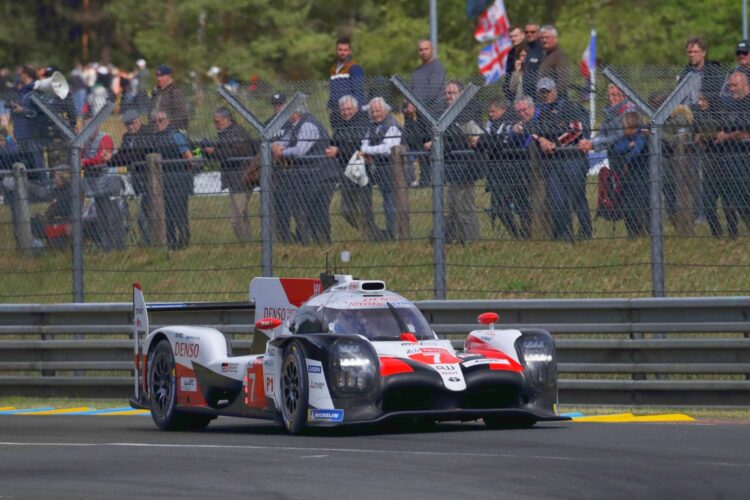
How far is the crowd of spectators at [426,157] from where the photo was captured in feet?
44.0

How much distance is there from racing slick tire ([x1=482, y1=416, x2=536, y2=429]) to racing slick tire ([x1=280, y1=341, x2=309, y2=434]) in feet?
4.48

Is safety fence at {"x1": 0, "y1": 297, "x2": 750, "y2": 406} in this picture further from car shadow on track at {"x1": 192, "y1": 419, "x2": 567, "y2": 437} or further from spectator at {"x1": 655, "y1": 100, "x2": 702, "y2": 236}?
car shadow on track at {"x1": 192, "y1": 419, "x2": 567, "y2": 437}

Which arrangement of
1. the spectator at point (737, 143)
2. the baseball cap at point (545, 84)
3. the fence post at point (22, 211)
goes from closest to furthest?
the spectator at point (737, 143) → the baseball cap at point (545, 84) → the fence post at point (22, 211)

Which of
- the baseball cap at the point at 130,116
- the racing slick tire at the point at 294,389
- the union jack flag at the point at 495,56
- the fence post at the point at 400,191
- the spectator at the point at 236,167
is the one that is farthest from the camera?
the union jack flag at the point at 495,56

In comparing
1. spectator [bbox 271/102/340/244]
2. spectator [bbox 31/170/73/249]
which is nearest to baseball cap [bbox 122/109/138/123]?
spectator [bbox 31/170/73/249]

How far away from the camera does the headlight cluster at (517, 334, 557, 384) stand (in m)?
11.7

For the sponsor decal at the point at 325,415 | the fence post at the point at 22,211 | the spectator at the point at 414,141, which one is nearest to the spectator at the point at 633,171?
the spectator at the point at 414,141

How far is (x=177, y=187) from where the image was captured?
1565 centimetres

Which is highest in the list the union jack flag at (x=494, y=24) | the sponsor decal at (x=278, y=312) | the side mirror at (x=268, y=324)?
the union jack flag at (x=494, y=24)

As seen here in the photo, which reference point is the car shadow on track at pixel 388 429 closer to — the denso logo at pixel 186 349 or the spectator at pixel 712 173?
the denso logo at pixel 186 349

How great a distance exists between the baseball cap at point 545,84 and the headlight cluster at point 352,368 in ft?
11.8

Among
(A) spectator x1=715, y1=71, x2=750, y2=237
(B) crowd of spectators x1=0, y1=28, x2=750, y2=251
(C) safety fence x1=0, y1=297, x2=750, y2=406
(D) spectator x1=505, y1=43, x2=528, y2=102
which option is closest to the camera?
(C) safety fence x1=0, y1=297, x2=750, y2=406

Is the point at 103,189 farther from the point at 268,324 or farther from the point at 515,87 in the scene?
the point at 268,324

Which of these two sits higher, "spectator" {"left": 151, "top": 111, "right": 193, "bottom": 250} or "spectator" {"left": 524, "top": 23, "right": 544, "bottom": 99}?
"spectator" {"left": 524, "top": 23, "right": 544, "bottom": 99}
